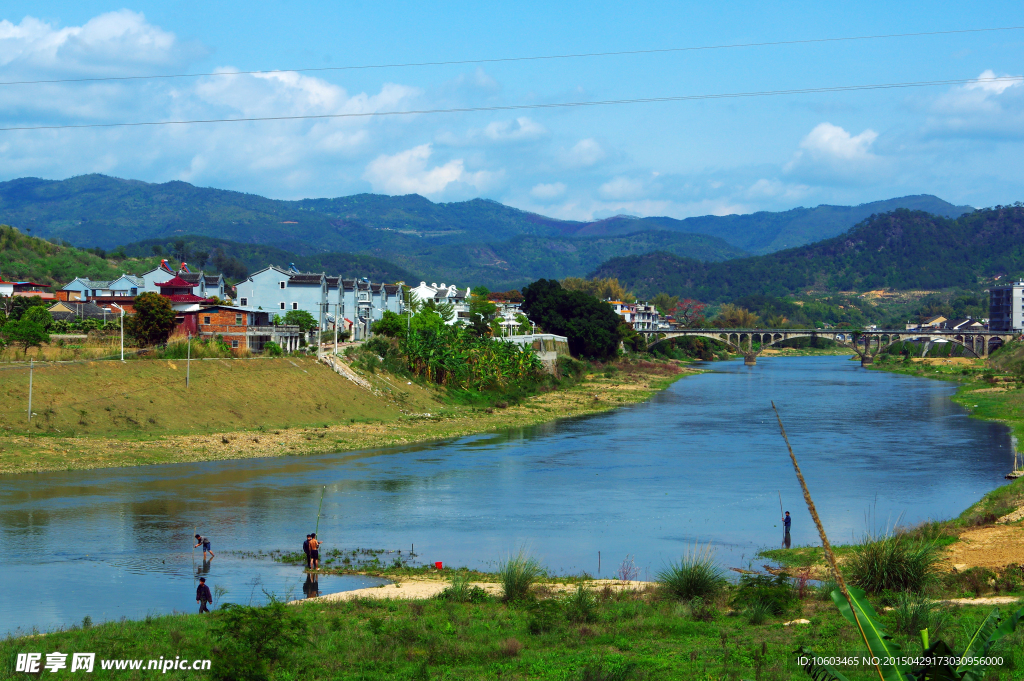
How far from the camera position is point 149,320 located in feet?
208

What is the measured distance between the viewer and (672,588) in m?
21.4

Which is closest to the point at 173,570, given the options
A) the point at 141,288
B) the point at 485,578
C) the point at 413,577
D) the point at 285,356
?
the point at 413,577

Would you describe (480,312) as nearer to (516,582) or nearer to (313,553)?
(313,553)

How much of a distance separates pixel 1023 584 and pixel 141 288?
98.8 m

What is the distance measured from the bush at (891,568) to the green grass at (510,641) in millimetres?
1586

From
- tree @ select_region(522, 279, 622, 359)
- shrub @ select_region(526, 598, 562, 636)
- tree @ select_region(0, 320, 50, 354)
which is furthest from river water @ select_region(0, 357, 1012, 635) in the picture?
tree @ select_region(522, 279, 622, 359)

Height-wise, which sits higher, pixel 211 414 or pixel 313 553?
pixel 211 414

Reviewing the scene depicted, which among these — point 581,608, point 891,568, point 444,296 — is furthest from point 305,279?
point 891,568

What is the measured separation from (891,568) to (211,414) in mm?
41471

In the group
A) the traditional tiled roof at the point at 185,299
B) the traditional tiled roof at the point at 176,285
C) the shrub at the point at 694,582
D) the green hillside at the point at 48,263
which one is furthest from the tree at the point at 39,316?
the green hillside at the point at 48,263

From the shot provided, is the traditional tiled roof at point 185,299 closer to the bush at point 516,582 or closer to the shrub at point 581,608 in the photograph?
the bush at point 516,582

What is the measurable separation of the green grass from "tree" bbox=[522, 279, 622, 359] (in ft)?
323

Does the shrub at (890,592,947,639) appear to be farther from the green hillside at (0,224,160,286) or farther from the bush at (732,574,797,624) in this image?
the green hillside at (0,224,160,286)

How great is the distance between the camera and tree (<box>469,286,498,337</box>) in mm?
98250
